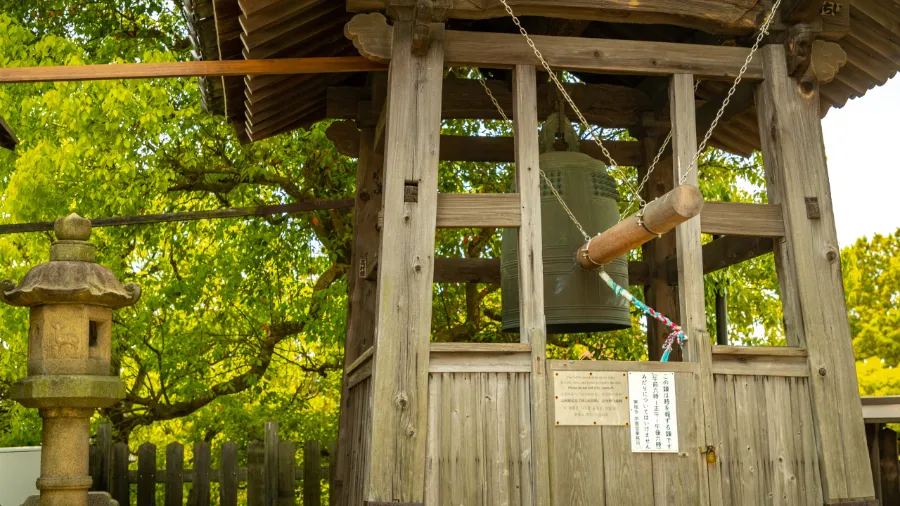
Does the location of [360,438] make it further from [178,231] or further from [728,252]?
[178,231]

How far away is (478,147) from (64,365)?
3.62 m

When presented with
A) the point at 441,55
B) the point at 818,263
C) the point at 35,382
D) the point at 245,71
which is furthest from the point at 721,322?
the point at 35,382

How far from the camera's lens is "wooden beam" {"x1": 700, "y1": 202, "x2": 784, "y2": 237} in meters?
5.85

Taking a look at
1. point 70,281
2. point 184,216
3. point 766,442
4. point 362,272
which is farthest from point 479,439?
point 184,216

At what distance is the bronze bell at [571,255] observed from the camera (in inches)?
245

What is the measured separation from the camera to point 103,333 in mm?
6891

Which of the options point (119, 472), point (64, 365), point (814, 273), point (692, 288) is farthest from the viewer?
point (119, 472)

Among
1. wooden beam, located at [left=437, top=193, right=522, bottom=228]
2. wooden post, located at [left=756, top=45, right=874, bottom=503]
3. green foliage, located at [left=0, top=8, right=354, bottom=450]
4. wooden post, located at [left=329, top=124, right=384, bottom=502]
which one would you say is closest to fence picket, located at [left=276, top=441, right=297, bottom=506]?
wooden post, located at [left=329, top=124, right=384, bottom=502]

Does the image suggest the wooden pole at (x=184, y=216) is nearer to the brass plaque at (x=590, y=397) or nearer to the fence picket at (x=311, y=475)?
the fence picket at (x=311, y=475)

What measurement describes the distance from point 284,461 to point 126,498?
4.77ft

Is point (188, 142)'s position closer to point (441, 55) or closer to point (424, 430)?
point (441, 55)

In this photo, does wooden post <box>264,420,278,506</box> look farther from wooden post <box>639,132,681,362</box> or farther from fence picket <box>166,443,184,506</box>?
wooden post <box>639,132,681,362</box>

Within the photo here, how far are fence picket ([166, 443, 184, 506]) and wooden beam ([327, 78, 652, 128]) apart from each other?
137 inches

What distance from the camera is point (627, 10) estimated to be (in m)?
5.88
